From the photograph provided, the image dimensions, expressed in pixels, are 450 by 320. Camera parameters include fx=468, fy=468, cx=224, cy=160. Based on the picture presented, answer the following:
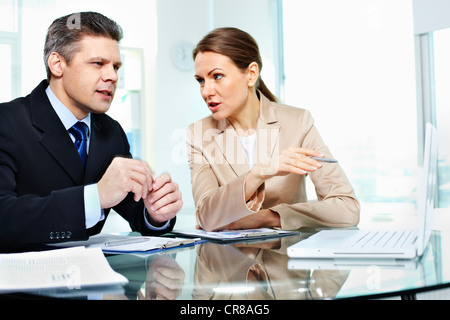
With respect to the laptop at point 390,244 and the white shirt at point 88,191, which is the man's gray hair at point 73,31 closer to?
the white shirt at point 88,191

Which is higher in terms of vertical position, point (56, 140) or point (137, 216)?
point (56, 140)

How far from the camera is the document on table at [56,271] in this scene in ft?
2.71

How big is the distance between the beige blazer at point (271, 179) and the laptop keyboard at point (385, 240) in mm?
440

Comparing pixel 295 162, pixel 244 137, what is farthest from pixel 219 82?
pixel 295 162

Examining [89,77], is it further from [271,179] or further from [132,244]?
[271,179]

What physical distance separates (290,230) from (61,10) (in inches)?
175

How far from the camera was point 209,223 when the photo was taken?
1.82 meters

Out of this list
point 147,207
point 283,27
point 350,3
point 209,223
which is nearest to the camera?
point 147,207

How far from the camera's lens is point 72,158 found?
5.36 feet

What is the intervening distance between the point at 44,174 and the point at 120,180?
0.43 metres

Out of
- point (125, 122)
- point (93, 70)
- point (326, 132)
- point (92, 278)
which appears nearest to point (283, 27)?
point (326, 132)

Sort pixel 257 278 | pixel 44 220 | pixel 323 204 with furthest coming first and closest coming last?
pixel 323 204
pixel 44 220
pixel 257 278

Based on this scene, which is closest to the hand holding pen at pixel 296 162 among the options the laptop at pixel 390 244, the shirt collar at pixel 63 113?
the laptop at pixel 390 244
